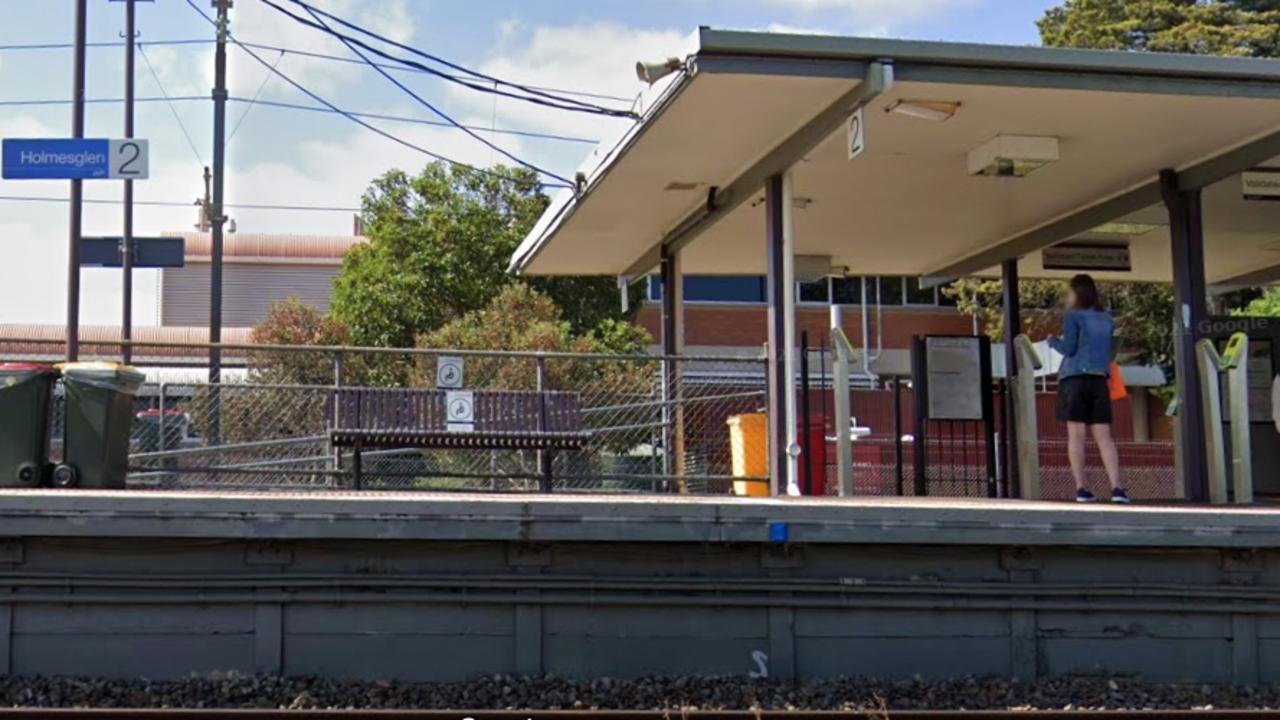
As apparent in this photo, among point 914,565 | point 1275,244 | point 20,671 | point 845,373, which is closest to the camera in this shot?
point 20,671

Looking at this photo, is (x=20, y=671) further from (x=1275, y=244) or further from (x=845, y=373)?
(x=1275, y=244)

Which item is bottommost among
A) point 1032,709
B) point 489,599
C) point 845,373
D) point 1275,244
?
point 1032,709

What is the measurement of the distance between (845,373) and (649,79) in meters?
2.88

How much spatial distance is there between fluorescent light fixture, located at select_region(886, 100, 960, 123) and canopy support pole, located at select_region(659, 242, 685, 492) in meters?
3.90

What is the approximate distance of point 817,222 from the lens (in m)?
13.5

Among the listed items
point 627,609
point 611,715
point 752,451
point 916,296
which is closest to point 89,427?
point 627,609

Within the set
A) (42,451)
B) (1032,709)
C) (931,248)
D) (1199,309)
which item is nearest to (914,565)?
(1032,709)

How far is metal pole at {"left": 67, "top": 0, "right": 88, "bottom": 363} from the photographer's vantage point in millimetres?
11125

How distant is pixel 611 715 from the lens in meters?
6.83

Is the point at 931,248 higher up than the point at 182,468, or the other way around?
the point at 931,248

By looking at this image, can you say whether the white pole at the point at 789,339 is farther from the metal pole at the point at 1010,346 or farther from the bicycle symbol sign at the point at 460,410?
the metal pole at the point at 1010,346

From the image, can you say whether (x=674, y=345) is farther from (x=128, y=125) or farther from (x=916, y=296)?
(x=916, y=296)

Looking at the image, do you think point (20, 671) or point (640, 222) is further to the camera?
point (640, 222)

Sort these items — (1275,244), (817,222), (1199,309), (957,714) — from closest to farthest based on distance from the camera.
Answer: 1. (957,714)
2. (1199,309)
3. (817,222)
4. (1275,244)
